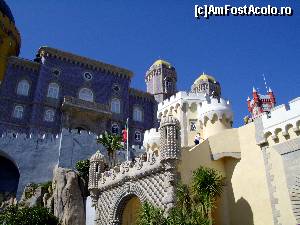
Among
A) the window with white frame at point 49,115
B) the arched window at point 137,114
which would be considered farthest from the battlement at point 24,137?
the arched window at point 137,114

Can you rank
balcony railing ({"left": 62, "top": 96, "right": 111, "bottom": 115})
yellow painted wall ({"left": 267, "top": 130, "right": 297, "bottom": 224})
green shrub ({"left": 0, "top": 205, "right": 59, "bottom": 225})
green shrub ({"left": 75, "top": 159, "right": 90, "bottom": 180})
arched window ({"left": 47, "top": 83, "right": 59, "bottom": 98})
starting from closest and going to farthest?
yellow painted wall ({"left": 267, "top": 130, "right": 297, "bottom": 224}) → green shrub ({"left": 0, "top": 205, "right": 59, "bottom": 225}) → green shrub ({"left": 75, "top": 159, "right": 90, "bottom": 180}) → balcony railing ({"left": 62, "top": 96, "right": 111, "bottom": 115}) → arched window ({"left": 47, "top": 83, "right": 59, "bottom": 98})

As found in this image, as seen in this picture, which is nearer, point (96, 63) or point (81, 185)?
point (81, 185)

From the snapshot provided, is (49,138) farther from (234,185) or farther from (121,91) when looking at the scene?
(234,185)

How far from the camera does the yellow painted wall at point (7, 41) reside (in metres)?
50.7

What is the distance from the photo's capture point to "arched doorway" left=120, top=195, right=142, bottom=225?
26.8 m

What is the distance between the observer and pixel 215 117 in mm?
34000

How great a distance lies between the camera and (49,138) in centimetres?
4159

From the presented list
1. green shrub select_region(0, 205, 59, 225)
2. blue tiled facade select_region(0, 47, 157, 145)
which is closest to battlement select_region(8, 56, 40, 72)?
blue tiled facade select_region(0, 47, 157, 145)

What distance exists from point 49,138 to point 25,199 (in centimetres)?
824

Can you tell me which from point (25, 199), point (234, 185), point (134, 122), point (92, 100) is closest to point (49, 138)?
point (25, 199)

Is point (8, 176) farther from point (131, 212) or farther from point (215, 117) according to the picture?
point (215, 117)

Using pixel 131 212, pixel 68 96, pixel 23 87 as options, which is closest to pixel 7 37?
pixel 23 87

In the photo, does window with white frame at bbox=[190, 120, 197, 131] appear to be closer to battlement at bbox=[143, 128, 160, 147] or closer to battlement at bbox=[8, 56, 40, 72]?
battlement at bbox=[143, 128, 160, 147]

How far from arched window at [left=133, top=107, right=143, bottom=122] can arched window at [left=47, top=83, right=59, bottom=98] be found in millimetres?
11858
